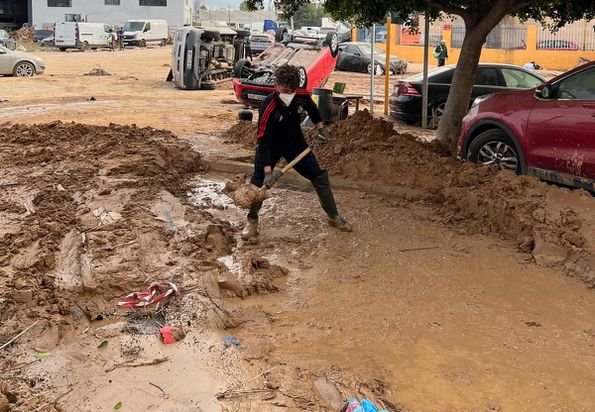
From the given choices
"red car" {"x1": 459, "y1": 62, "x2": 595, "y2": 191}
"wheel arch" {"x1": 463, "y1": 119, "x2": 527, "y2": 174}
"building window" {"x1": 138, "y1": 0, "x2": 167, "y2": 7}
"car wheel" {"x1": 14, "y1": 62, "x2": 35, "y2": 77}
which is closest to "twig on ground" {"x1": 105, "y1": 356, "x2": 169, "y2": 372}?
"red car" {"x1": 459, "y1": 62, "x2": 595, "y2": 191}

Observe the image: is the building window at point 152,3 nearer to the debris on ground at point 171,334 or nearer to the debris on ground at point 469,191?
the debris on ground at point 469,191

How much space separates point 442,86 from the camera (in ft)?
44.5

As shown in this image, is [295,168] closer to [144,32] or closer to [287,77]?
[287,77]

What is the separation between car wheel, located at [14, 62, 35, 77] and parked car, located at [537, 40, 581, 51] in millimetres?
22337

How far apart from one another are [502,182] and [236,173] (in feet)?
12.6

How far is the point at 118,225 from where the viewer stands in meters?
→ 6.40

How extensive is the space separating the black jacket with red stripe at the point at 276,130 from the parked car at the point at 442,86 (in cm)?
707

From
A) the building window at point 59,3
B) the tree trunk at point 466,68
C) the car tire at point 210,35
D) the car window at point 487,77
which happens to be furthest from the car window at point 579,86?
the building window at point 59,3

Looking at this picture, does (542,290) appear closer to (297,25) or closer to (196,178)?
(196,178)

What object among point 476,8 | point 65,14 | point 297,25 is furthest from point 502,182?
point 297,25

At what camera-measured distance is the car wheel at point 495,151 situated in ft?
25.4

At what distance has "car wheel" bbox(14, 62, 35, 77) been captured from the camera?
24.1 m

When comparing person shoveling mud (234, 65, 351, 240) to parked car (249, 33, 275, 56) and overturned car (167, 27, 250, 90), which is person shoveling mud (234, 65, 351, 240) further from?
parked car (249, 33, 275, 56)

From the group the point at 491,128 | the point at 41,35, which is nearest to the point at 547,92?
the point at 491,128
